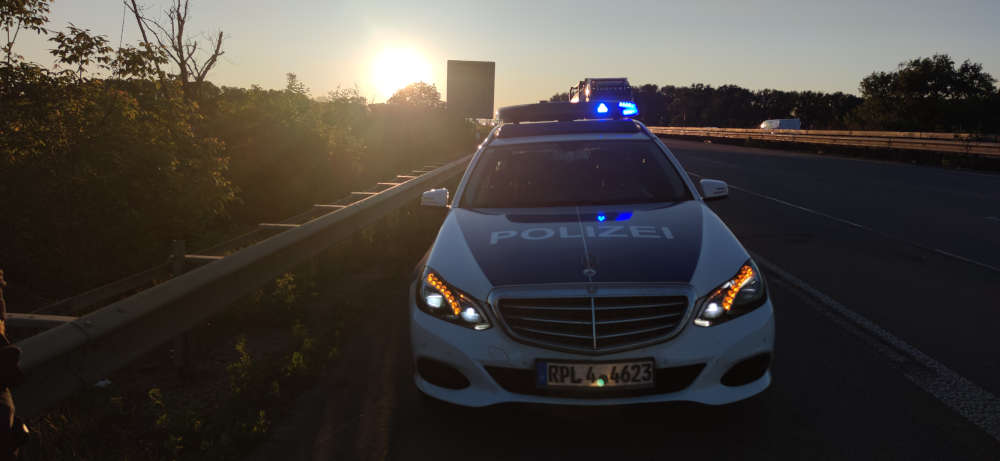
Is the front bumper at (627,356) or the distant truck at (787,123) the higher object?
the front bumper at (627,356)

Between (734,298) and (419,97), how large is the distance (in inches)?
1761

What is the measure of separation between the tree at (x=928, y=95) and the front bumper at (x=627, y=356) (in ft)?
241

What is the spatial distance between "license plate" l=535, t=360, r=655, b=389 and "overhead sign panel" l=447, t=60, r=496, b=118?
140 ft

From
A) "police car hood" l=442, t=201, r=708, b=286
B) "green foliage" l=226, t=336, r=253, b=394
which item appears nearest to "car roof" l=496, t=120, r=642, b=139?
"police car hood" l=442, t=201, r=708, b=286

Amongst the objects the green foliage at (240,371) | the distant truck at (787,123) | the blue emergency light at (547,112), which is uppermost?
the blue emergency light at (547,112)

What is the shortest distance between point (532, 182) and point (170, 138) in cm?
727

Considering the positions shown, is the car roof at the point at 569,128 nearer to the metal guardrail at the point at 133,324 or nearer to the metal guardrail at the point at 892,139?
the metal guardrail at the point at 133,324

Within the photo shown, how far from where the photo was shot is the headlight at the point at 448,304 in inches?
150

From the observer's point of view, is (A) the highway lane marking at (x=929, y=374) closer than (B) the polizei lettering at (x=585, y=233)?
Yes

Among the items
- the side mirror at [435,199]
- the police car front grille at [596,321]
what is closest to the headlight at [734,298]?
the police car front grille at [596,321]

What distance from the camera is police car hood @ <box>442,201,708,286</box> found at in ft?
12.7

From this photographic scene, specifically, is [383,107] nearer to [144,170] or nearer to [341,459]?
[144,170]

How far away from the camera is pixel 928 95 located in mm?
79375

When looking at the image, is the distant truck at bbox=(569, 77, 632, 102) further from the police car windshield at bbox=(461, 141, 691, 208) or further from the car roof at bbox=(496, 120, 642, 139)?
the police car windshield at bbox=(461, 141, 691, 208)
